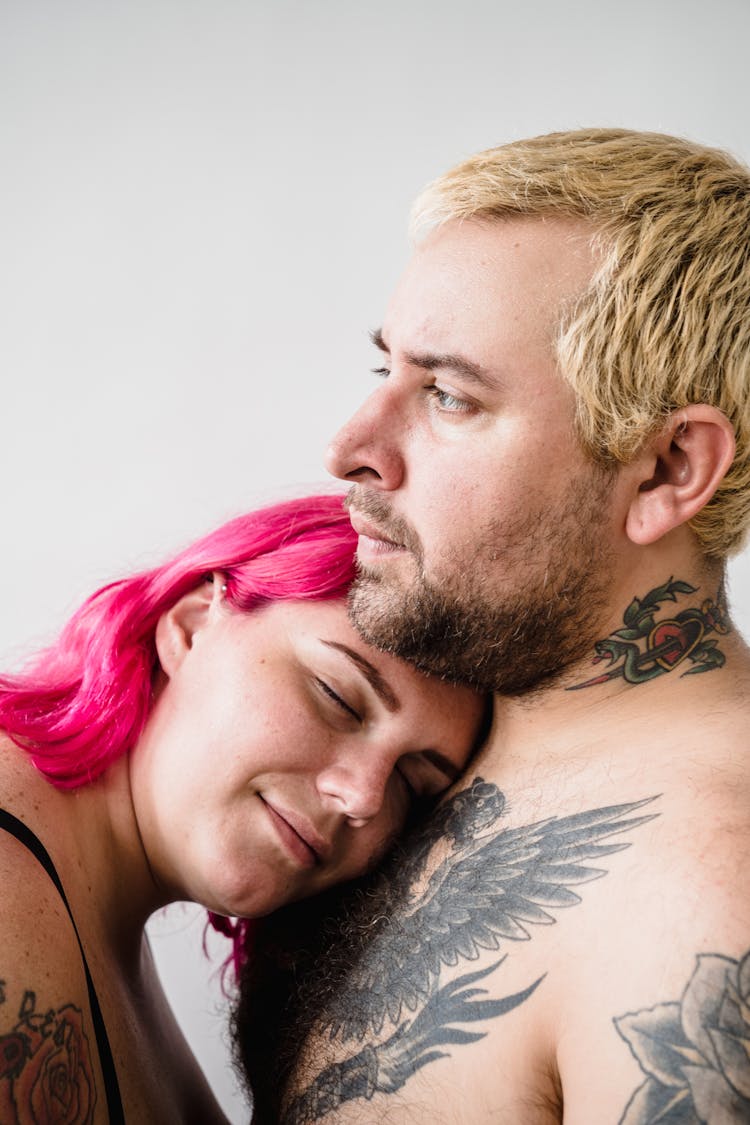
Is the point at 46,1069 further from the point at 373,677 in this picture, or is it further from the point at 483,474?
the point at 483,474

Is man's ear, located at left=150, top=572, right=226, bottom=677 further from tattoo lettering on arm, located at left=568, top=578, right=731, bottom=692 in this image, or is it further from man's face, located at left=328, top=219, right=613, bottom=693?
tattoo lettering on arm, located at left=568, top=578, right=731, bottom=692

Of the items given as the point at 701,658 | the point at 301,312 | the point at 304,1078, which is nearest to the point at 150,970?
the point at 304,1078

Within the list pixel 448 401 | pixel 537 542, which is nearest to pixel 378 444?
pixel 448 401

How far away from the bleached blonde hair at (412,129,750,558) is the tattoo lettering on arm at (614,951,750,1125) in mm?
698

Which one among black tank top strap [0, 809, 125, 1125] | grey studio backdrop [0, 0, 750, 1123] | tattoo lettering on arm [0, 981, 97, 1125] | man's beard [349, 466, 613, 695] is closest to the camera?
tattoo lettering on arm [0, 981, 97, 1125]

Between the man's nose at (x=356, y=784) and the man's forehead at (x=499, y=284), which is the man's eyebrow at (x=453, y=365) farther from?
the man's nose at (x=356, y=784)

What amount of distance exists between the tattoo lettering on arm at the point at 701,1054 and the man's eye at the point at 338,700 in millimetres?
698

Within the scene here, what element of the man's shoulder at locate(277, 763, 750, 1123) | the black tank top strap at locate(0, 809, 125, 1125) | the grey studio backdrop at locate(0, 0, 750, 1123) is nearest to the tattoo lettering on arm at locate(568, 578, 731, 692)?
the man's shoulder at locate(277, 763, 750, 1123)

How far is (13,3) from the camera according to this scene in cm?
334

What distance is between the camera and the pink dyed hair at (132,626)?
185cm

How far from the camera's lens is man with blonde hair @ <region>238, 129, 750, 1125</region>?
153 centimetres

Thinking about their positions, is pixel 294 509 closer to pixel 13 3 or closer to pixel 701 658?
pixel 701 658

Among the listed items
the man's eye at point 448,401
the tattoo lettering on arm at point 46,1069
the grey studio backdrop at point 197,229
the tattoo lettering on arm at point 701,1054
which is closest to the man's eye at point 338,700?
the man's eye at point 448,401

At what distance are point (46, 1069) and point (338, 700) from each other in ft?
2.11
